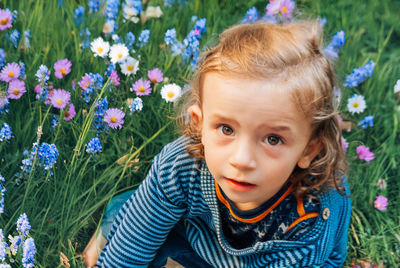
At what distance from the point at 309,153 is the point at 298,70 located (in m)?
0.30

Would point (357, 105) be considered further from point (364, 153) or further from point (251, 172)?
point (251, 172)

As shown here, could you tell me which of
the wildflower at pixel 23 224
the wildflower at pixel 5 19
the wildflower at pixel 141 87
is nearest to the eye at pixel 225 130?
the wildflower at pixel 23 224

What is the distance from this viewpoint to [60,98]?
202cm

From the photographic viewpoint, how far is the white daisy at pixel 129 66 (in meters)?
2.18

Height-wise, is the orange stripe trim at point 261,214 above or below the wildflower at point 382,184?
below

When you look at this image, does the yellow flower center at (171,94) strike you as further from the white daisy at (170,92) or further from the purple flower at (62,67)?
the purple flower at (62,67)

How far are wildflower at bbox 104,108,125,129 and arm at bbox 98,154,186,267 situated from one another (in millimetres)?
271

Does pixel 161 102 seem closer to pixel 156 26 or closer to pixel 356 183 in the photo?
pixel 156 26

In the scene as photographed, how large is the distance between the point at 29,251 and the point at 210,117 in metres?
0.67

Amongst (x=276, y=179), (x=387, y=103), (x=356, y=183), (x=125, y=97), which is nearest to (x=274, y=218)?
(x=276, y=179)

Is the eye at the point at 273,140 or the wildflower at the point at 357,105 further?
the wildflower at the point at 357,105

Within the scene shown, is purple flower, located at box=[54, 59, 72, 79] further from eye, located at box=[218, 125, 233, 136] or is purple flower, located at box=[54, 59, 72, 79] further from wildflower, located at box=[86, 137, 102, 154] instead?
eye, located at box=[218, 125, 233, 136]

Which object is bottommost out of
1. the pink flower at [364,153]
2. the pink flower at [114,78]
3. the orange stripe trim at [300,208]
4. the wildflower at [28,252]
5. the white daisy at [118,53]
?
the wildflower at [28,252]

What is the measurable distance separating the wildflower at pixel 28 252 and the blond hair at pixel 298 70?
0.65 metres
